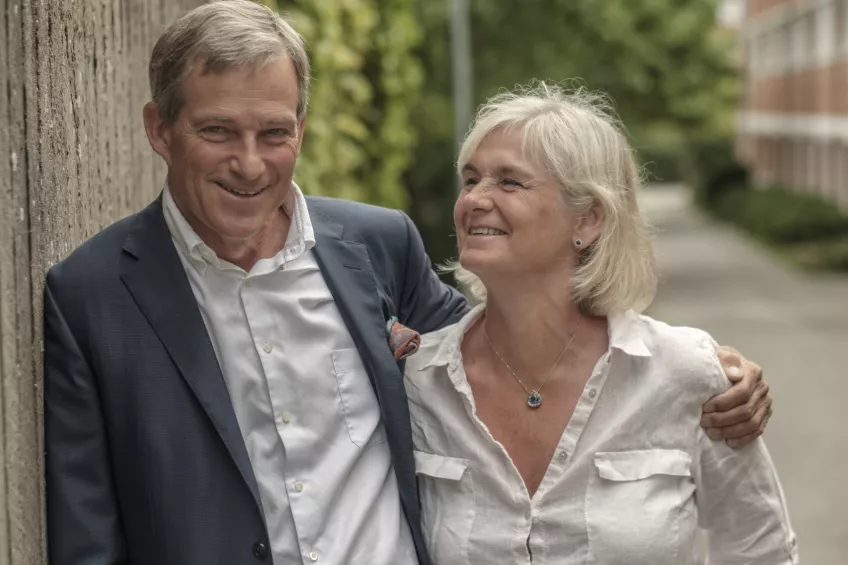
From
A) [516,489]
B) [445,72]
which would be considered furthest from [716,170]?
[516,489]

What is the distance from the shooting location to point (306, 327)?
2857 millimetres

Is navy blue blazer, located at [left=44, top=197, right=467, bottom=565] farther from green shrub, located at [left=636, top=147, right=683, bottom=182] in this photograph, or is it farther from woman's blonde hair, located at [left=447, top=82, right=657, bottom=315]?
green shrub, located at [left=636, top=147, right=683, bottom=182]

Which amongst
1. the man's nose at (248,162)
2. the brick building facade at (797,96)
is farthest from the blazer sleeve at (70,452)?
the brick building facade at (797,96)

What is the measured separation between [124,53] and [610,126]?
1.25 meters

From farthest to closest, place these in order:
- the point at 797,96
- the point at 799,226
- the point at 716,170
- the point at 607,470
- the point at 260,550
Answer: the point at 716,170 < the point at 797,96 < the point at 799,226 < the point at 607,470 < the point at 260,550

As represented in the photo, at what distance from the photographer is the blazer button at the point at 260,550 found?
2682mm

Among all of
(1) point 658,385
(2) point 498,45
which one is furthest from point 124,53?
(2) point 498,45

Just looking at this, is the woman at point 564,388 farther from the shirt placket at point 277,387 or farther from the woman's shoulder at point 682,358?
the shirt placket at point 277,387

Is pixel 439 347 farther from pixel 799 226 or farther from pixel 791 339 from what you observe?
pixel 799 226

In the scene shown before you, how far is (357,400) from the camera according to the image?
114 inches

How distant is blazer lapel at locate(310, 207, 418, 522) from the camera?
115 inches

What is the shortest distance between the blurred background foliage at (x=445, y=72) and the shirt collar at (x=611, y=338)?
314cm

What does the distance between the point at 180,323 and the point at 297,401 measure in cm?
29

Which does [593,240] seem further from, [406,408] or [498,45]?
[498,45]
